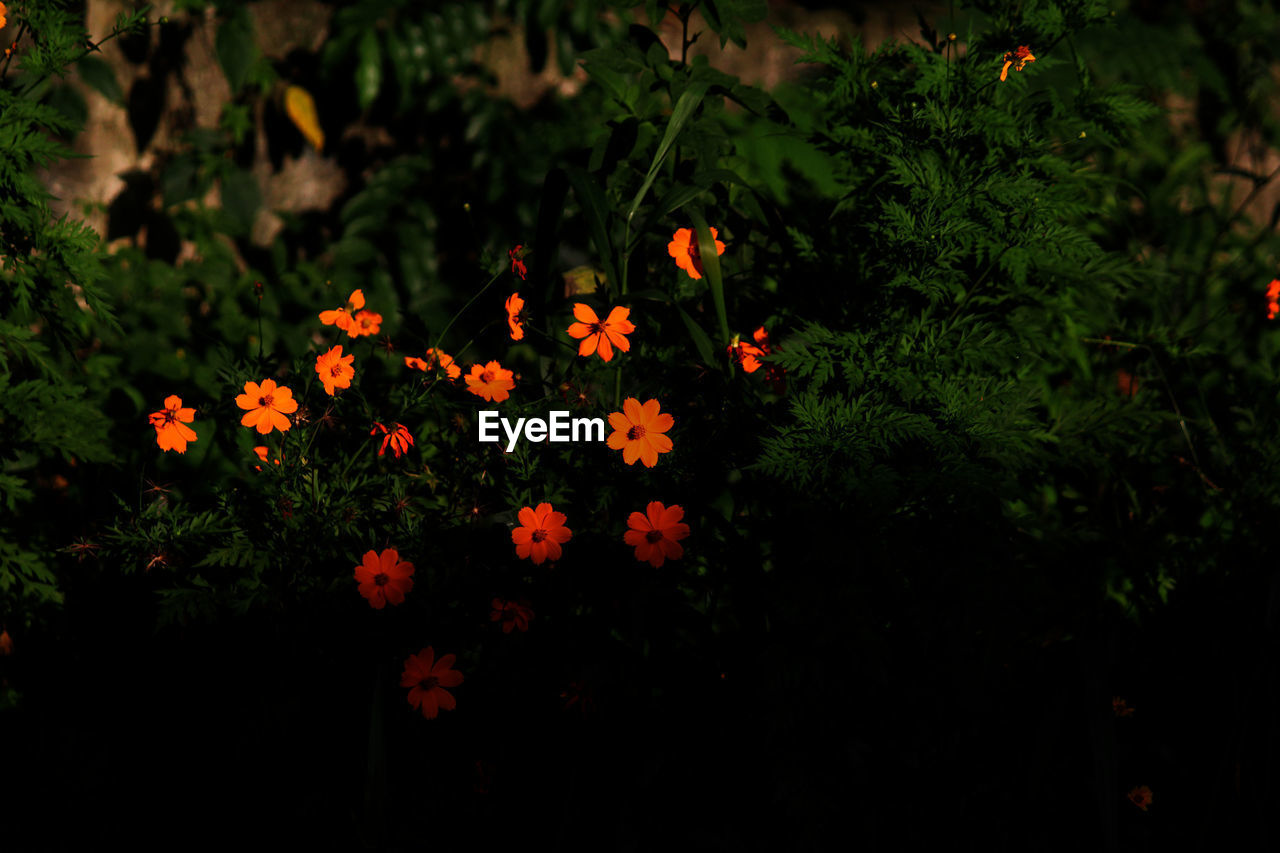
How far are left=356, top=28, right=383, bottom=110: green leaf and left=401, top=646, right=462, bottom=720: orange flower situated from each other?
231 cm

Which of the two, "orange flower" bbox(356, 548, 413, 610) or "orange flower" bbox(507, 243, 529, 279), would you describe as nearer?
"orange flower" bbox(356, 548, 413, 610)

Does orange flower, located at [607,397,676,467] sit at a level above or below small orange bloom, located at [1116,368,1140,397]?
below

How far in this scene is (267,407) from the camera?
1520 millimetres

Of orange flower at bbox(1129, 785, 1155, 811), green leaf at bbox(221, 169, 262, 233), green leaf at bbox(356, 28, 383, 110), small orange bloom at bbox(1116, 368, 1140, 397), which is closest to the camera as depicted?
orange flower at bbox(1129, 785, 1155, 811)

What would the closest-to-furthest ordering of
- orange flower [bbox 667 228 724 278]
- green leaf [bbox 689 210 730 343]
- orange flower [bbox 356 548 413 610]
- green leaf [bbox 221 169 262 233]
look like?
orange flower [bbox 356 548 413 610]
green leaf [bbox 689 210 730 343]
orange flower [bbox 667 228 724 278]
green leaf [bbox 221 169 262 233]

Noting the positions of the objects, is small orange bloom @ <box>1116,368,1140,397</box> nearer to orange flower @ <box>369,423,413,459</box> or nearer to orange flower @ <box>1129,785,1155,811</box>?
orange flower @ <box>1129,785,1155,811</box>

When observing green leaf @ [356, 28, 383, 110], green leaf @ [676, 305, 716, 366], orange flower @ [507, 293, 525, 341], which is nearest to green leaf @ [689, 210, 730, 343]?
green leaf @ [676, 305, 716, 366]

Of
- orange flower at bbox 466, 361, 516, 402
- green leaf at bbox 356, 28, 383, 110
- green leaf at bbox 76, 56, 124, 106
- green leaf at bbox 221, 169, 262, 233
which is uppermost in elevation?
green leaf at bbox 356, 28, 383, 110

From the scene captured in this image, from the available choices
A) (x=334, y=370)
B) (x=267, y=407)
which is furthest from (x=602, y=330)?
(x=267, y=407)

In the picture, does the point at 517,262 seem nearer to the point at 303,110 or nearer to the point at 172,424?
the point at 172,424

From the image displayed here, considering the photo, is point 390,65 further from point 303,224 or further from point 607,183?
point 607,183

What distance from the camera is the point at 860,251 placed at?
175 cm

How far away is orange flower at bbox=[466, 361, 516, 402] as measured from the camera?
1.58 meters

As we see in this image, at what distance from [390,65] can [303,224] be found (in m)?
0.66
